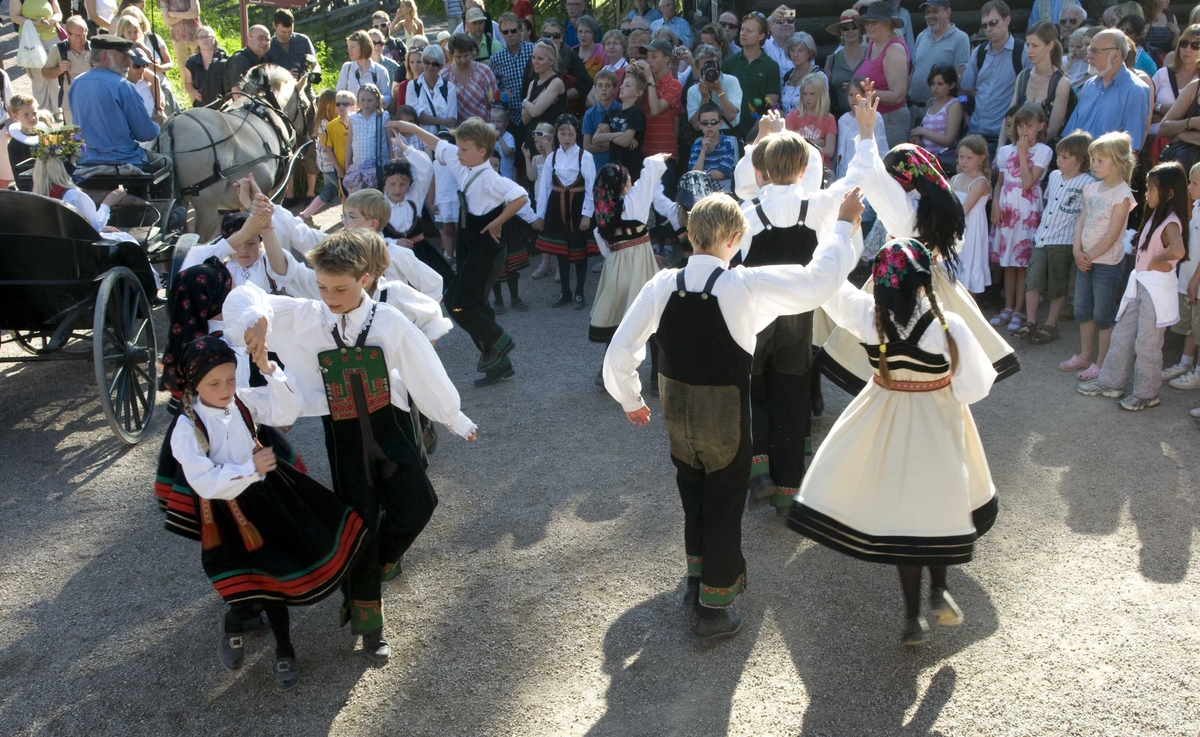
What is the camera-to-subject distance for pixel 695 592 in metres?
4.03

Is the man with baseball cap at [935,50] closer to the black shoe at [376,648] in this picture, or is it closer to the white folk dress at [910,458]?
the white folk dress at [910,458]

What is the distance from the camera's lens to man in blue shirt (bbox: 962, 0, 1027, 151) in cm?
801

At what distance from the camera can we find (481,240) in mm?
6727

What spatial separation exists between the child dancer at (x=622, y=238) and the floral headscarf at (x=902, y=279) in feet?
8.69

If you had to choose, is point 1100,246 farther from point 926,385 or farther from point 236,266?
point 236,266

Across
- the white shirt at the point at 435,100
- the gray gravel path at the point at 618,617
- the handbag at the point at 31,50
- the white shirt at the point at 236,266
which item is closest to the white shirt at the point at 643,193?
the gray gravel path at the point at 618,617

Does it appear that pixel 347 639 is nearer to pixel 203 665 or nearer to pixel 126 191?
pixel 203 665

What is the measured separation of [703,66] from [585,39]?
2.00 meters

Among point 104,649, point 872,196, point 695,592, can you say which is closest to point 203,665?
point 104,649

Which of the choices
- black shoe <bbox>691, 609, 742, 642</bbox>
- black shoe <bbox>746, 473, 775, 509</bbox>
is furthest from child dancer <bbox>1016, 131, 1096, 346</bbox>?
black shoe <bbox>691, 609, 742, 642</bbox>

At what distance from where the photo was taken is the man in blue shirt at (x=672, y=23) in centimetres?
1030

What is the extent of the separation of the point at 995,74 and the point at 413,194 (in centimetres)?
477

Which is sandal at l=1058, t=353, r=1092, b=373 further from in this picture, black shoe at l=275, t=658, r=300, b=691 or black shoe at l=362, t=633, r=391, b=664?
black shoe at l=275, t=658, r=300, b=691

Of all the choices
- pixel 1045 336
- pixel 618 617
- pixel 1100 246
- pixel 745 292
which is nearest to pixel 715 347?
pixel 745 292
